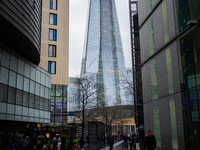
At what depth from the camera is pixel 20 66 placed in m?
22.0

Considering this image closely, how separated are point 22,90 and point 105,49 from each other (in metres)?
155

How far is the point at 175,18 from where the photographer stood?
500 inches

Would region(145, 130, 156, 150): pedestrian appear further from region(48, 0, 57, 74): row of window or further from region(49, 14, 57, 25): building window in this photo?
region(49, 14, 57, 25): building window

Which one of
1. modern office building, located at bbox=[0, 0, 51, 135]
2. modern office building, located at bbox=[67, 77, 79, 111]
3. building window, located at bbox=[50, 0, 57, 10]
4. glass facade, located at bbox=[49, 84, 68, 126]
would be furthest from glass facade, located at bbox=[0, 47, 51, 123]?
building window, located at bbox=[50, 0, 57, 10]

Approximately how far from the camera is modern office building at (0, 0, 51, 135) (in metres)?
16.2

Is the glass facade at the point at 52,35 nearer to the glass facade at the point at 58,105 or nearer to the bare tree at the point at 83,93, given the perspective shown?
the glass facade at the point at 58,105

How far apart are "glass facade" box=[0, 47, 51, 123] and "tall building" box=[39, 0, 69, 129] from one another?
1170cm

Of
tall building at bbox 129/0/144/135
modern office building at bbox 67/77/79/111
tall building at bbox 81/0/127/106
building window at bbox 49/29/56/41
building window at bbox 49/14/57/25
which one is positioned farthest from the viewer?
tall building at bbox 81/0/127/106

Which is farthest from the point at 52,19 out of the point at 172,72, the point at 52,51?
the point at 172,72

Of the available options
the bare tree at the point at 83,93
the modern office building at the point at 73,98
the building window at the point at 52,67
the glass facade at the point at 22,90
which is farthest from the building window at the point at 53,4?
the glass facade at the point at 22,90

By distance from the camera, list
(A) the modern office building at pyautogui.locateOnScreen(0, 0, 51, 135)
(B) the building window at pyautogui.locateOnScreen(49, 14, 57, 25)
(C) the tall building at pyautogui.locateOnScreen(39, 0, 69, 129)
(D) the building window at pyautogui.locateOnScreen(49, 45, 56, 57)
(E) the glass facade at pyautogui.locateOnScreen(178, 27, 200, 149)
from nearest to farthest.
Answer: (E) the glass facade at pyautogui.locateOnScreen(178, 27, 200, 149) < (A) the modern office building at pyautogui.locateOnScreen(0, 0, 51, 135) < (C) the tall building at pyautogui.locateOnScreen(39, 0, 69, 129) < (D) the building window at pyautogui.locateOnScreen(49, 45, 56, 57) < (B) the building window at pyautogui.locateOnScreen(49, 14, 57, 25)

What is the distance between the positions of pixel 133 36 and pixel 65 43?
13.5m

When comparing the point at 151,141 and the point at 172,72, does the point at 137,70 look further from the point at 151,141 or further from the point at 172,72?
the point at 151,141

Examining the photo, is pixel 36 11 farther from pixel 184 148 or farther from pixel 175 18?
pixel 184 148
